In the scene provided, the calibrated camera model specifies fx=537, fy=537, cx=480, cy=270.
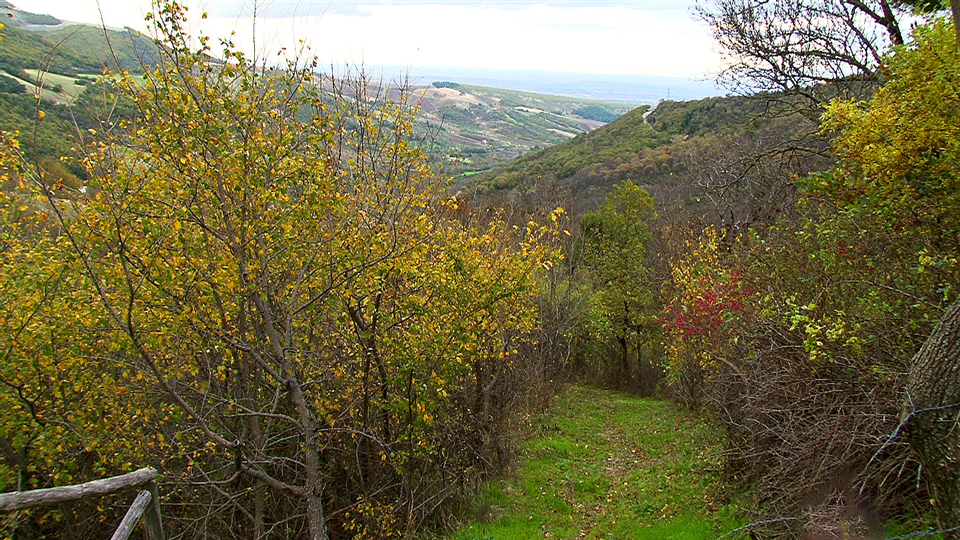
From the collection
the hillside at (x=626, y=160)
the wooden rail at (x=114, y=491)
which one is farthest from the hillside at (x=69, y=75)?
the hillside at (x=626, y=160)

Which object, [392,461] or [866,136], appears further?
[392,461]

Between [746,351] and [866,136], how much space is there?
9.75ft

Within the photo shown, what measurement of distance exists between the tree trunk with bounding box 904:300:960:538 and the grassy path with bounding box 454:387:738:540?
3.64 meters

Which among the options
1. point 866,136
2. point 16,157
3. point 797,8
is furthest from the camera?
point 797,8

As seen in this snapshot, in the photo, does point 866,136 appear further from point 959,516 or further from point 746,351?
point 959,516

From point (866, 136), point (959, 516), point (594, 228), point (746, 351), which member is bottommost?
point (594, 228)

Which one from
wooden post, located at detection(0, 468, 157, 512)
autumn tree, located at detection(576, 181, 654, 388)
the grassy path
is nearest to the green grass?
wooden post, located at detection(0, 468, 157, 512)

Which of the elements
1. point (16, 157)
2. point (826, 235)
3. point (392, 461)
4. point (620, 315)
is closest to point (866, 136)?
point (826, 235)

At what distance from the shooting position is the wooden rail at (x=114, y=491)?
2002mm

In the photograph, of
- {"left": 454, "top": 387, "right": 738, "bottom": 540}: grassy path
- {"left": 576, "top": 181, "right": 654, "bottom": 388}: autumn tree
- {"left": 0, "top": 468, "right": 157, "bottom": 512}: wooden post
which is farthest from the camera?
{"left": 576, "top": 181, "right": 654, "bottom": 388}: autumn tree

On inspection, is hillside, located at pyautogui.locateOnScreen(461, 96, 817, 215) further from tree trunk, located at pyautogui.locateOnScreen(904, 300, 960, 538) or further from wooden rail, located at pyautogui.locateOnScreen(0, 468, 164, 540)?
wooden rail, located at pyautogui.locateOnScreen(0, 468, 164, 540)

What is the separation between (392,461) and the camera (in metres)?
6.60

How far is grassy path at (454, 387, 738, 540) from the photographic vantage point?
745 centimetres

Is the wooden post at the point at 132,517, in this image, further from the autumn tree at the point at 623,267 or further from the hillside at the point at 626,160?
the hillside at the point at 626,160
